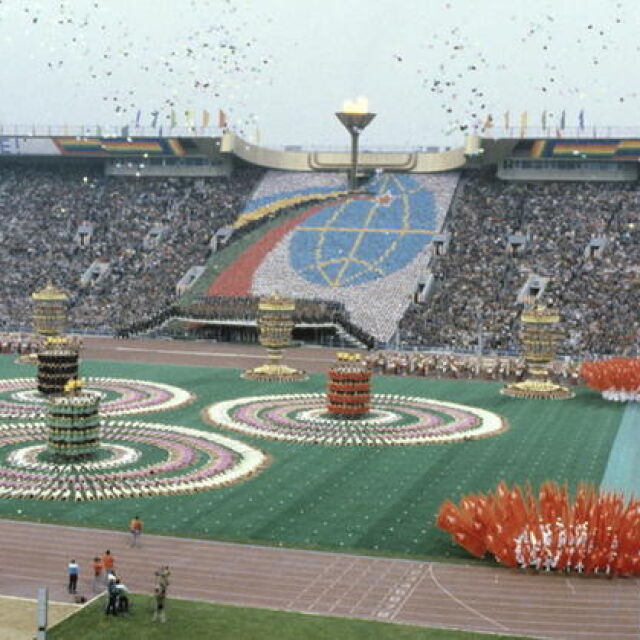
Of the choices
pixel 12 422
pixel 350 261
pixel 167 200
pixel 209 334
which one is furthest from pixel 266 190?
pixel 12 422

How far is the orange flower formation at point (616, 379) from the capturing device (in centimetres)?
4700

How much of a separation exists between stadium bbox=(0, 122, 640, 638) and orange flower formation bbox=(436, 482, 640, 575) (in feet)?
1.44

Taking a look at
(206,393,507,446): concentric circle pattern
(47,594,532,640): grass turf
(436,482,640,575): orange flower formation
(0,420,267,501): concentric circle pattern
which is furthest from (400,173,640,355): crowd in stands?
(47,594,532,640): grass turf

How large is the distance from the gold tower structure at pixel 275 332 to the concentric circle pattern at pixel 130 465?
516 inches

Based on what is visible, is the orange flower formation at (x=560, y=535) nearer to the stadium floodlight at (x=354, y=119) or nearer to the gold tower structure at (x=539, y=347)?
the gold tower structure at (x=539, y=347)

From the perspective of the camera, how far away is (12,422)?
39125 mm

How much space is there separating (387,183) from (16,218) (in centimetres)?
2852

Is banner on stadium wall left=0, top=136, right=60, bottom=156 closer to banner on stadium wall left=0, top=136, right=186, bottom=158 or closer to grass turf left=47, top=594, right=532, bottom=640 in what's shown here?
banner on stadium wall left=0, top=136, right=186, bottom=158

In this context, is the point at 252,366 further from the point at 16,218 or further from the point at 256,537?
the point at 16,218

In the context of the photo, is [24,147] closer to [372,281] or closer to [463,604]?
[372,281]

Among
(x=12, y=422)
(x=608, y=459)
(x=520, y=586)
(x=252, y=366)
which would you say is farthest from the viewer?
(x=252, y=366)

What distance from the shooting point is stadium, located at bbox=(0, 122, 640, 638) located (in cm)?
2378

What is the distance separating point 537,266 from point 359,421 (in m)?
35.2

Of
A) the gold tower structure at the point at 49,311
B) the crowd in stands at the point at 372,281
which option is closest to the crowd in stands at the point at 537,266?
the crowd in stands at the point at 372,281
